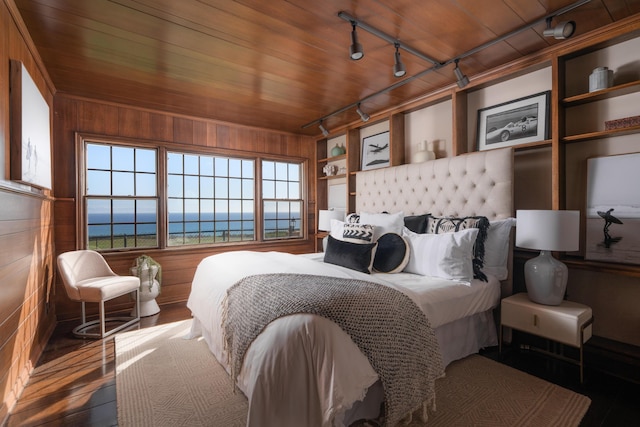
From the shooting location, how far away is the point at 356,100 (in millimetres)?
3740

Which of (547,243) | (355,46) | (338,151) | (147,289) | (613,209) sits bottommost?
(147,289)

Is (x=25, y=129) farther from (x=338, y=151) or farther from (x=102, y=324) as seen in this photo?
(x=338, y=151)

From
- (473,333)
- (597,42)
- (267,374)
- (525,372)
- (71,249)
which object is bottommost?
(525,372)

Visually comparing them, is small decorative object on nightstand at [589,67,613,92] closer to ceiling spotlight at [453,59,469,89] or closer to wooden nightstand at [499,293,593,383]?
ceiling spotlight at [453,59,469,89]

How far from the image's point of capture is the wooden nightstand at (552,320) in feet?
6.74

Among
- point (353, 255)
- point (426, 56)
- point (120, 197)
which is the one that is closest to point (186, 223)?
point (120, 197)

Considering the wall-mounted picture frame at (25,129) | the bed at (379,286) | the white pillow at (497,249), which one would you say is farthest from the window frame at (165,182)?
the white pillow at (497,249)

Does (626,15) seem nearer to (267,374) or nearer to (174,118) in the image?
(267,374)

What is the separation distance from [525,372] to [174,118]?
15.3ft

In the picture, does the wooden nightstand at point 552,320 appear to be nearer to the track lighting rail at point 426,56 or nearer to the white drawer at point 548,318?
the white drawer at point 548,318

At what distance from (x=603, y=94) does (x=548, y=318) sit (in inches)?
67.7

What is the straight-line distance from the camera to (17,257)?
81.0 inches

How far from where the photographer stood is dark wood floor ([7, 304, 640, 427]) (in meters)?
1.79

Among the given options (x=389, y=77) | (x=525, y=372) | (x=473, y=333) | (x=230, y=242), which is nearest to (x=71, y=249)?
(x=230, y=242)
